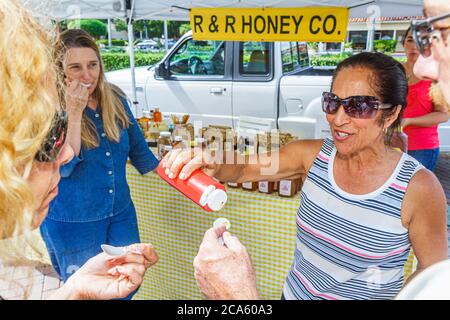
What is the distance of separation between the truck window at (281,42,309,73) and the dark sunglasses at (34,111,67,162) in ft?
A: 16.5

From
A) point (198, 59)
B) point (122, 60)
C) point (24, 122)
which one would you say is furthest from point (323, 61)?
point (122, 60)

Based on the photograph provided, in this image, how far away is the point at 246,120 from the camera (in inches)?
135

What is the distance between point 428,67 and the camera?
3.31ft

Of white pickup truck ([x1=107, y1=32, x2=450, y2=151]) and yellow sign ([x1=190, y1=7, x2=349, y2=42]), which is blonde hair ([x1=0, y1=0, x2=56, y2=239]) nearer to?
yellow sign ([x1=190, y1=7, x2=349, y2=42])

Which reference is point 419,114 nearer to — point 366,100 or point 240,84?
point 366,100

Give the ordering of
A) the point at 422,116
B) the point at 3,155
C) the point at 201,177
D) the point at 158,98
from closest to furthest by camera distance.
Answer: the point at 3,155 < the point at 201,177 < the point at 422,116 < the point at 158,98

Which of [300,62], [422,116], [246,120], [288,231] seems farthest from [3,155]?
[300,62]

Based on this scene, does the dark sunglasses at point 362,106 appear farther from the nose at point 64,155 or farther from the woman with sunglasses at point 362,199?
the nose at point 64,155

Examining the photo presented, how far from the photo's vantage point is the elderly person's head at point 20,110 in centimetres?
72
